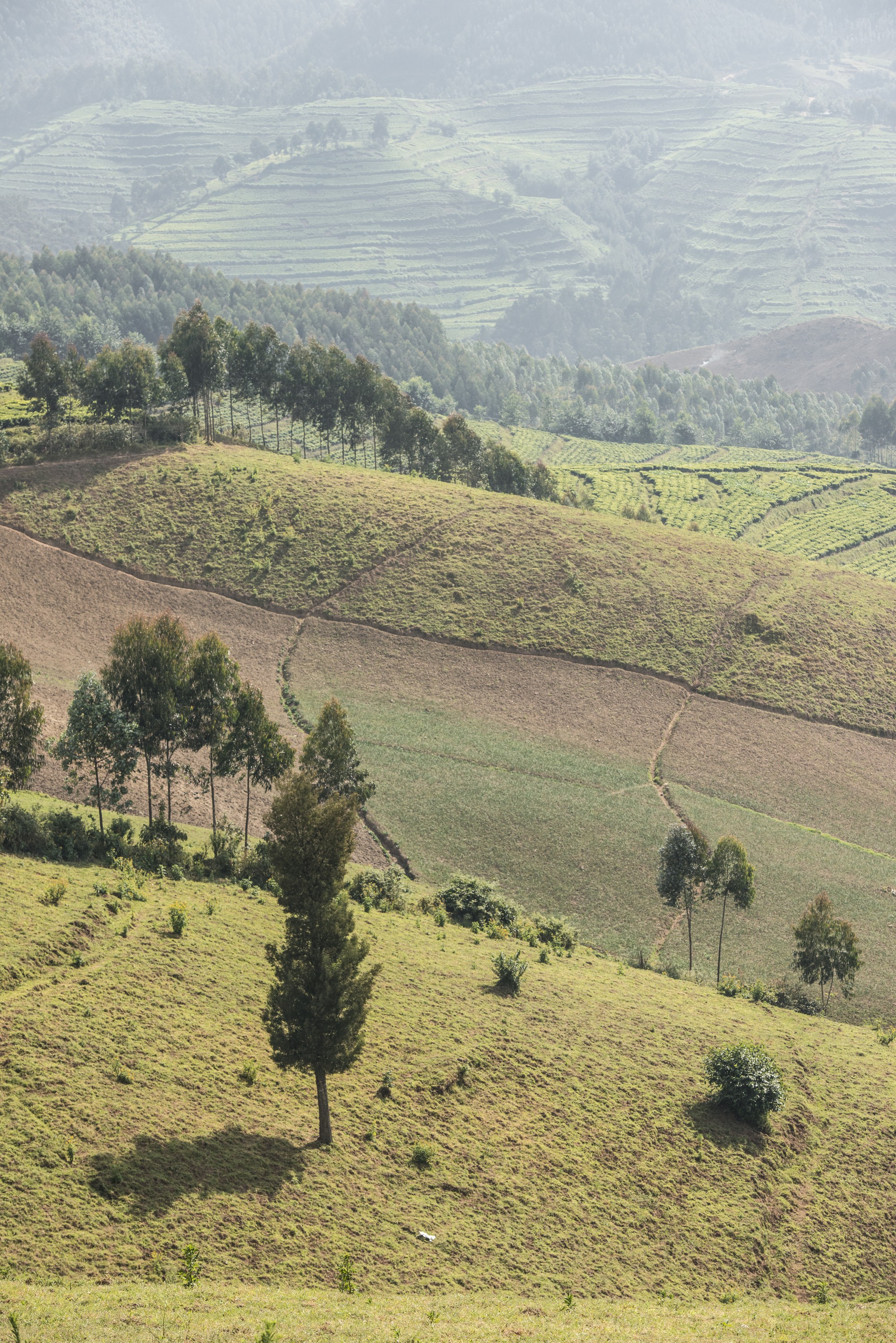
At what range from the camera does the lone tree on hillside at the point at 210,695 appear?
187ft

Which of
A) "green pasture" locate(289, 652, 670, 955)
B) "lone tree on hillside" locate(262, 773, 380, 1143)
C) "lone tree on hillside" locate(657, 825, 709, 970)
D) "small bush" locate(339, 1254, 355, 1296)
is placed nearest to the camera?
"small bush" locate(339, 1254, 355, 1296)

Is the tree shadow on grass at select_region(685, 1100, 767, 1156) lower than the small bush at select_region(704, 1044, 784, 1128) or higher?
lower

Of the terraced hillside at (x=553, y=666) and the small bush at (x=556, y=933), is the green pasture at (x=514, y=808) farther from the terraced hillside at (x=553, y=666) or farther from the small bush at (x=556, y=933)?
the small bush at (x=556, y=933)

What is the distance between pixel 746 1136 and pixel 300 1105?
17.8 metres

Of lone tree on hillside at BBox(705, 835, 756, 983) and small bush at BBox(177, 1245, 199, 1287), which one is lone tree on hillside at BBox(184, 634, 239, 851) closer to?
lone tree on hillside at BBox(705, 835, 756, 983)

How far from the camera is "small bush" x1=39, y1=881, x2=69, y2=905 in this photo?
41.4m

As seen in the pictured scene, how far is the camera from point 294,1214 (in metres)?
31.2

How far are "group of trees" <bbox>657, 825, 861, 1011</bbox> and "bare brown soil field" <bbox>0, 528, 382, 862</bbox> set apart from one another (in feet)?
102

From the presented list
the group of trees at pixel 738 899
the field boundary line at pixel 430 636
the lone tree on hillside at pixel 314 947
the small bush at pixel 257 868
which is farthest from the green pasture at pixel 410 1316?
the field boundary line at pixel 430 636

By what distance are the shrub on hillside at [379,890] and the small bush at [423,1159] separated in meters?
20.9

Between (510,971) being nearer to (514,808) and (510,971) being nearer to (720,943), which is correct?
(720,943)

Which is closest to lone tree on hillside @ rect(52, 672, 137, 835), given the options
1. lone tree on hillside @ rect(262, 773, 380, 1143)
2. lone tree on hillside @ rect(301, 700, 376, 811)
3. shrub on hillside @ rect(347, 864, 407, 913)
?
lone tree on hillside @ rect(301, 700, 376, 811)

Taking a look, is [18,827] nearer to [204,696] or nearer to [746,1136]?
[204,696]

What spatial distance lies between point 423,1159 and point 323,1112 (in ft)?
12.9
